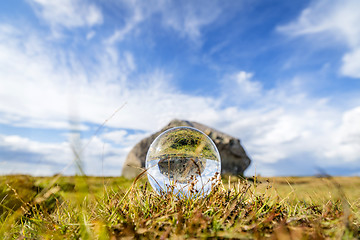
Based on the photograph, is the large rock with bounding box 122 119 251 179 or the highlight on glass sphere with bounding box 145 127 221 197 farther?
the large rock with bounding box 122 119 251 179

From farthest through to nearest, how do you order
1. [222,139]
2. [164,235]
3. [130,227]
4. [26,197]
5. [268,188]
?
[222,139], [26,197], [268,188], [130,227], [164,235]

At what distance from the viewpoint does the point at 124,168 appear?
11789 millimetres

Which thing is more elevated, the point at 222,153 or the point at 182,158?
the point at 222,153

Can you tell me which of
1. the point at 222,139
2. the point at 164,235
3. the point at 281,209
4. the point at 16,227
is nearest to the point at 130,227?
the point at 164,235

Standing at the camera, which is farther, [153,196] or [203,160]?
[203,160]

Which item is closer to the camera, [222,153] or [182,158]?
[182,158]

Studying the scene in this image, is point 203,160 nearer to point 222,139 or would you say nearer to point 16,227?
point 16,227

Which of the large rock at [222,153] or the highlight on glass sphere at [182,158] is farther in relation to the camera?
the large rock at [222,153]

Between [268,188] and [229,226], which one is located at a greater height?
[268,188]

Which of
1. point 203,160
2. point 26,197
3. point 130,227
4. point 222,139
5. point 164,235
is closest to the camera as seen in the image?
point 164,235

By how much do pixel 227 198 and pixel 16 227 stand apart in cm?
242

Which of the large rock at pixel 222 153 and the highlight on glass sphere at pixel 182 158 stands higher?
the large rock at pixel 222 153

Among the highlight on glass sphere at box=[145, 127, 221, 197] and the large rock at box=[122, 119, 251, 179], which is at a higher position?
the large rock at box=[122, 119, 251, 179]

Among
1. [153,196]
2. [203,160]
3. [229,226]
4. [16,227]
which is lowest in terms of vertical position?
[16,227]
